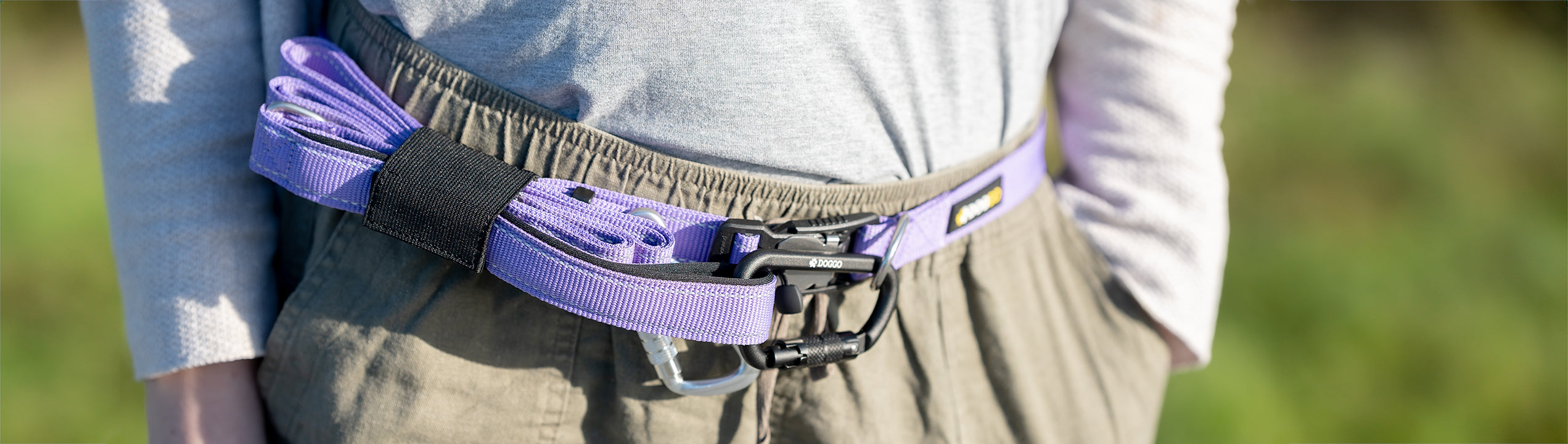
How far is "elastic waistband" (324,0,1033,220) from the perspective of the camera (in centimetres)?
87

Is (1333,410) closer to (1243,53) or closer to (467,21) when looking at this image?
(1243,53)

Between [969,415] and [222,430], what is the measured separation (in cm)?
87

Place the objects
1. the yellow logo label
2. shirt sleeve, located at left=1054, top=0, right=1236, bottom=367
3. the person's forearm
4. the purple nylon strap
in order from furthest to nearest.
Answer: shirt sleeve, located at left=1054, top=0, right=1236, bottom=367
the yellow logo label
the person's forearm
the purple nylon strap

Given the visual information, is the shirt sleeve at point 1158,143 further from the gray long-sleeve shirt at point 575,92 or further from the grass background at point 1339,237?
the grass background at point 1339,237

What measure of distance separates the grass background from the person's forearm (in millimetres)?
2018

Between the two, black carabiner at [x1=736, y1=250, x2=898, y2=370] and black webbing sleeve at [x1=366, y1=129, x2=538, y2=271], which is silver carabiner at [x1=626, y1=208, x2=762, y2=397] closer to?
black carabiner at [x1=736, y1=250, x2=898, y2=370]

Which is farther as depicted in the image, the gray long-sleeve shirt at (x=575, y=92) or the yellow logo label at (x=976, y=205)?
the yellow logo label at (x=976, y=205)

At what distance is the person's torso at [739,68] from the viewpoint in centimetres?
82

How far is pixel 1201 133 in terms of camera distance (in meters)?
1.21

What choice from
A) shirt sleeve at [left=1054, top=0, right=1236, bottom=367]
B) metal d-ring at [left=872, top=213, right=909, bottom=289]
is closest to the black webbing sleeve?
metal d-ring at [left=872, top=213, right=909, bottom=289]

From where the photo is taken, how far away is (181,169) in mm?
901

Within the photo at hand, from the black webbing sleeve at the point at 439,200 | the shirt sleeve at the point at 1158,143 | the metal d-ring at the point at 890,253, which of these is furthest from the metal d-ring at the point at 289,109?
the shirt sleeve at the point at 1158,143

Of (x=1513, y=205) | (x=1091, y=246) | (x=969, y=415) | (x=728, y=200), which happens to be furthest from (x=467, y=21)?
(x=1513, y=205)

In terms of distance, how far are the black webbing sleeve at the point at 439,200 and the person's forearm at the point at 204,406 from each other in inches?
12.0
